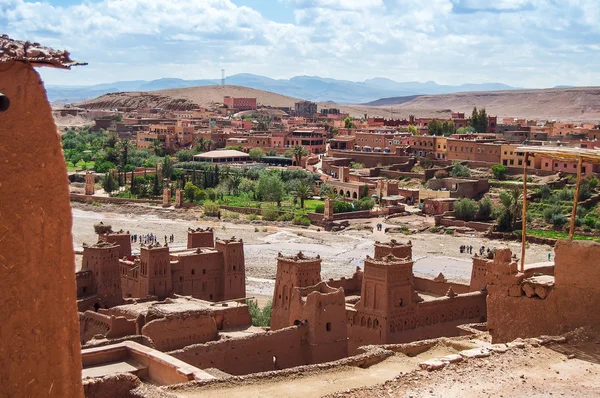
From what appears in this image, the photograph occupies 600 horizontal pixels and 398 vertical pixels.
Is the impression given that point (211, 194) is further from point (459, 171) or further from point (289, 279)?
point (289, 279)

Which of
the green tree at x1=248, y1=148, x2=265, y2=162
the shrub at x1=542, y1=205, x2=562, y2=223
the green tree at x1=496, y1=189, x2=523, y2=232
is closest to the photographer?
the green tree at x1=496, y1=189, x2=523, y2=232

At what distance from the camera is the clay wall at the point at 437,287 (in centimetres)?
2188

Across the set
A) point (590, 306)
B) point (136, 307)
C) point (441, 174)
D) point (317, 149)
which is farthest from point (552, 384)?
point (317, 149)

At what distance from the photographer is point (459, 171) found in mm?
53781

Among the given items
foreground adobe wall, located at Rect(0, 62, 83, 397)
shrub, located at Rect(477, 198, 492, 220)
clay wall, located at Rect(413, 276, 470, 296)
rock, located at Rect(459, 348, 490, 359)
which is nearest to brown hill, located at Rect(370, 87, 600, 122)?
shrub, located at Rect(477, 198, 492, 220)

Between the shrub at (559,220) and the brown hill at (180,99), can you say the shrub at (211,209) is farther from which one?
the brown hill at (180,99)

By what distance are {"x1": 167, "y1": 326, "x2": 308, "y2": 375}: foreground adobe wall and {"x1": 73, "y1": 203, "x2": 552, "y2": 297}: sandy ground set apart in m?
11.0

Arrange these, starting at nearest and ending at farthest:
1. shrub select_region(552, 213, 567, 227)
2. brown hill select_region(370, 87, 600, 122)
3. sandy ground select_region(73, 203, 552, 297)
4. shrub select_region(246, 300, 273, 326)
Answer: shrub select_region(246, 300, 273, 326) → sandy ground select_region(73, 203, 552, 297) → shrub select_region(552, 213, 567, 227) → brown hill select_region(370, 87, 600, 122)

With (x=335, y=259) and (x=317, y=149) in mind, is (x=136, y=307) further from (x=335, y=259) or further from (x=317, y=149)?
(x=317, y=149)

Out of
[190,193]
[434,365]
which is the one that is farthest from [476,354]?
[190,193]

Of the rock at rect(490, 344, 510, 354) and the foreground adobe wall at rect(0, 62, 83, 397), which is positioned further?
the rock at rect(490, 344, 510, 354)

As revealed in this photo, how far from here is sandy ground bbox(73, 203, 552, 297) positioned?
33719 mm

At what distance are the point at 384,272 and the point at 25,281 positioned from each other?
14266 millimetres

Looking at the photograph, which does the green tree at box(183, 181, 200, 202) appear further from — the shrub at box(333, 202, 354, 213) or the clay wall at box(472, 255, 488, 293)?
the clay wall at box(472, 255, 488, 293)
